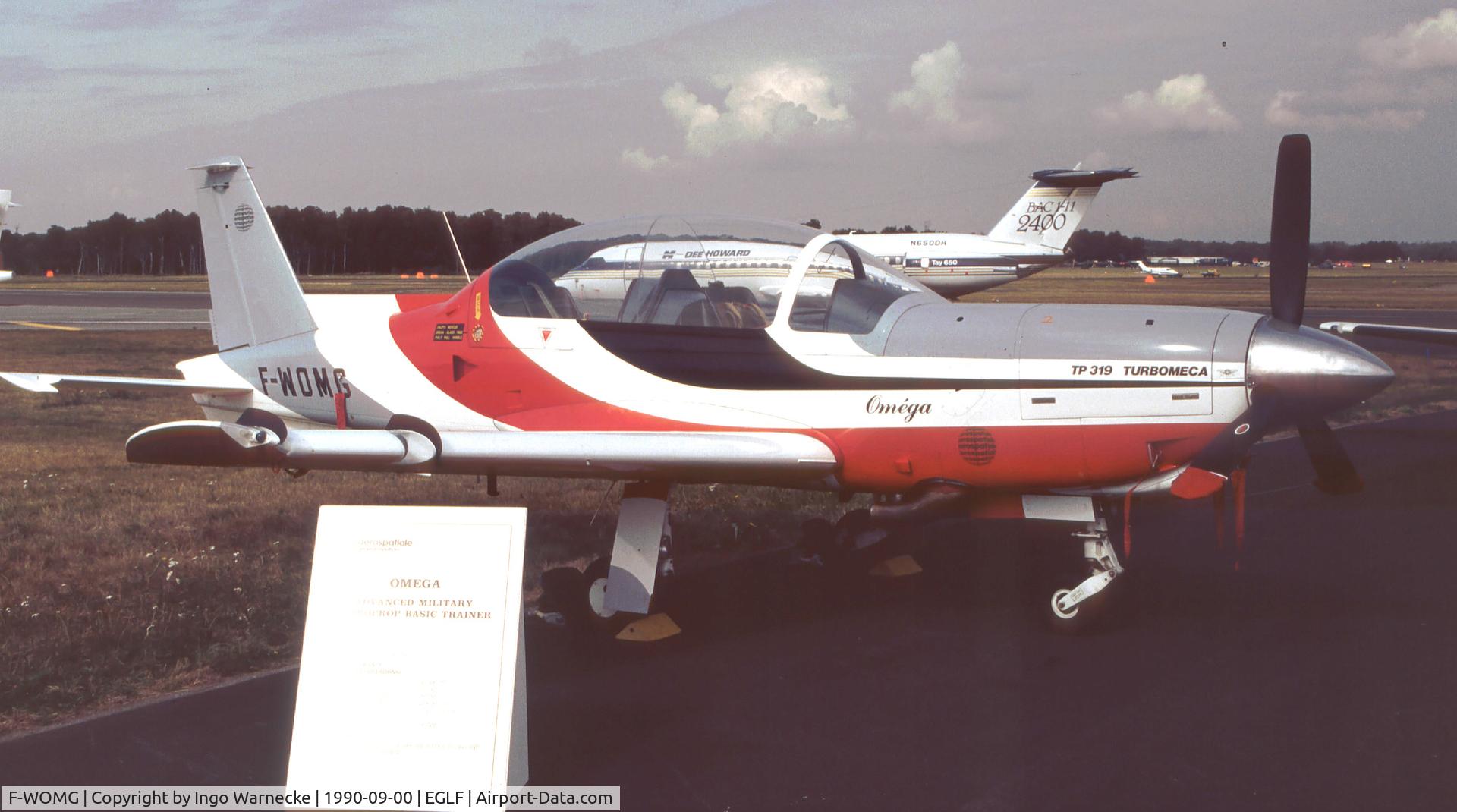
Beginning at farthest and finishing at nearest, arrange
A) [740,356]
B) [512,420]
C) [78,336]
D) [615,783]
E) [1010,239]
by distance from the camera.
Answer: [1010,239]
[78,336]
[512,420]
[740,356]
[615,783]

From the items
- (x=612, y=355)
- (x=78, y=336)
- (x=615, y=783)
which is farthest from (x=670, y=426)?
(x=78, y=336)

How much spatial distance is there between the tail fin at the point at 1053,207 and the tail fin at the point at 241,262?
109ft

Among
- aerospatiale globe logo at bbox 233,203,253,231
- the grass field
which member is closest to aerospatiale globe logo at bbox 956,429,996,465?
the grass field

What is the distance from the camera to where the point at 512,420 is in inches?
265

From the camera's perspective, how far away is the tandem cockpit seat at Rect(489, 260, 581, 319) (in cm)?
660

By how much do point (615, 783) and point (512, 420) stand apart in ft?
9.23

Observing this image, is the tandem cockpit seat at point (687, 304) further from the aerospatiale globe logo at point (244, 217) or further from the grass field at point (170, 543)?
the aerospatiale globe logo at point (244, 217)

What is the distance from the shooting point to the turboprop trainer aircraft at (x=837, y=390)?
5527mm

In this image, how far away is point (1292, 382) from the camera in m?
5.39

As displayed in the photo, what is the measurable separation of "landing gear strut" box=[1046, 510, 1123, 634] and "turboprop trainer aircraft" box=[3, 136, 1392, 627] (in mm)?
13

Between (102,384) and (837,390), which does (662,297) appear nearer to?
(837,390)

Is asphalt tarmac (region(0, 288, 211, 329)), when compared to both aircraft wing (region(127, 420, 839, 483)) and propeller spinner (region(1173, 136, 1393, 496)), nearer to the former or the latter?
aircraft wing (region(127, 420, 839, 483))

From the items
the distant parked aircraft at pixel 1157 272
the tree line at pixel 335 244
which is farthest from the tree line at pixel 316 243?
the distant parked aircraft at pixel 1157 272

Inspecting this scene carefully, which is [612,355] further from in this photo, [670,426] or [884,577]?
[884,577]
